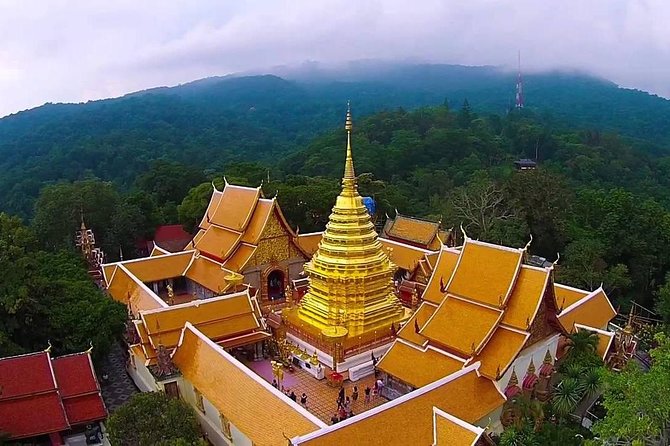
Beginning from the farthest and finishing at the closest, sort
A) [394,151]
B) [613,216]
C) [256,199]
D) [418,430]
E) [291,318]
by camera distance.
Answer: [394,151], [613,216], [256,199], [291,318], [418,430]

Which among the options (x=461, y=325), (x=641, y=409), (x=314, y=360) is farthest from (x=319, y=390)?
(x=641, y=409)

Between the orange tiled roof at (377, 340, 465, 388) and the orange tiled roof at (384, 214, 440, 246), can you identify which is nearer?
the orange tiled roof at (377, 340, 465, 388)

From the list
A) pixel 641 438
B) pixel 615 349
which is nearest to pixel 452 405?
pixel 641 438

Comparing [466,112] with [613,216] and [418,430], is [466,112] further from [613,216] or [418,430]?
[418,430]

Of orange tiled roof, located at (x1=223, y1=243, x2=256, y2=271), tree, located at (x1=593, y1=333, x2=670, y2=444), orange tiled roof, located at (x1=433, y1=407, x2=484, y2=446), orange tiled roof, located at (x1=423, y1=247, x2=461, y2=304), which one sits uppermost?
tree, located at (x1=593, y1=333, x2=670, y2=444)

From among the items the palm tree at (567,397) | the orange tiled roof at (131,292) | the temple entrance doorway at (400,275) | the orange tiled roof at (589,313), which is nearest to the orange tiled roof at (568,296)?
the orange tiled roof at (589,313)

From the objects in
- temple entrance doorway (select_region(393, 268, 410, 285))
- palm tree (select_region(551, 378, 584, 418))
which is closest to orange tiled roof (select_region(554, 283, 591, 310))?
palm tree (select_region(551, 378, 584, 418))

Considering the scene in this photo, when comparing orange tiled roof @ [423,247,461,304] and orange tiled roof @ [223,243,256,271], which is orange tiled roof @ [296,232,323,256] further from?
orange tiled roof @ [423,247,461,304]
